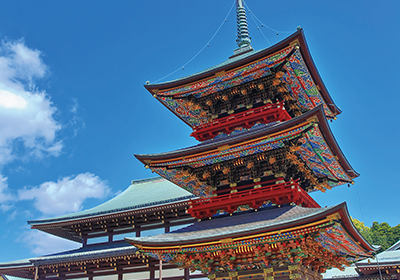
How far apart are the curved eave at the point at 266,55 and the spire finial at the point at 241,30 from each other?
15.2 ft

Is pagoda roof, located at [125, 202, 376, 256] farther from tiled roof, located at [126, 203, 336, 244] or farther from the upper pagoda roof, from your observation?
the upper pagoda roof

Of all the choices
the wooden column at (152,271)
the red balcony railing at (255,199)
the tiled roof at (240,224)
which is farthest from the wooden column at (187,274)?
the tiled roof at (240,224)

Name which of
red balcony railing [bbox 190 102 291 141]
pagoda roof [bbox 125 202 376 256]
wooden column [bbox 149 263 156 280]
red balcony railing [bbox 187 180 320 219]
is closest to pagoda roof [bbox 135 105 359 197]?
red balcony railing [bbox 190 102 291 141]

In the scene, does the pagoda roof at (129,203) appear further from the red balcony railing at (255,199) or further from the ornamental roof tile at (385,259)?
the ornamental roof tile at (385,259)

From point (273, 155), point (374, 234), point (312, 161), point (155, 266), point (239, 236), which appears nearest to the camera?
point (239, 236)

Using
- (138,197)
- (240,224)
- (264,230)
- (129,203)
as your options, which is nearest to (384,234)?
(138,197)

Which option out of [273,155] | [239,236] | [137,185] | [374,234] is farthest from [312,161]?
[374,234]

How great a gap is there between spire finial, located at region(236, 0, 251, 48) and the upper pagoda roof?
4893 millimetres

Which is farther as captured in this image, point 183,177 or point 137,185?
point 137,185

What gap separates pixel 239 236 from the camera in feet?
47.7

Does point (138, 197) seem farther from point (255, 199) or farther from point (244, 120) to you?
point (255, 199)

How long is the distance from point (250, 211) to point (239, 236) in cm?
267

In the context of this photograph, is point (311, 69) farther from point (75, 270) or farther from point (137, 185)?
point (137, 185)

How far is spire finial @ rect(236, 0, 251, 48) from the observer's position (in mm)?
23631
